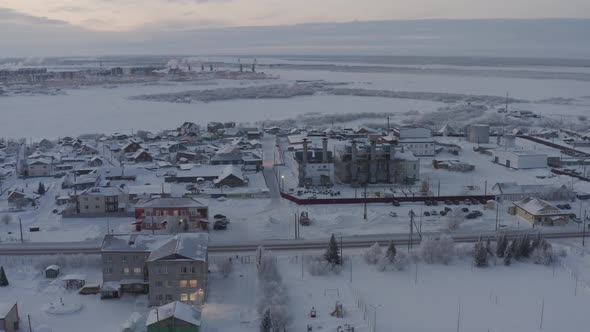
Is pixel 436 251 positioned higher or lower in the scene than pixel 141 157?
lower

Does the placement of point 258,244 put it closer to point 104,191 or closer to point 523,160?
point 104,191

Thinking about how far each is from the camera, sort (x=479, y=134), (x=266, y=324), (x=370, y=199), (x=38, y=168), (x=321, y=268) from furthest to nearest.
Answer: (x=479, y=134), (x=38, y=168), (x=370, y=199), (x=321, y=268), (x=266, y=324)

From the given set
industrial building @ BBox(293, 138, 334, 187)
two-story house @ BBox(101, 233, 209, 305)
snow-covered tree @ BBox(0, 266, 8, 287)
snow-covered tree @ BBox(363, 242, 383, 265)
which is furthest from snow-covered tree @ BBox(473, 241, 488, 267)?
snow-covered tree @ BBox(0, 266, 8, 287)

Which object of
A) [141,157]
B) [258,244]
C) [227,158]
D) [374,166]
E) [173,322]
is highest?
[374,166]

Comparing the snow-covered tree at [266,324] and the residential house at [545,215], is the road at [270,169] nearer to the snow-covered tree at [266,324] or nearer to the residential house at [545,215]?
the residential house at [545,215]

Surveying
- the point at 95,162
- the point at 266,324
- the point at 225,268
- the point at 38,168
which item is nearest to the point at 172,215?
the point at 225,268

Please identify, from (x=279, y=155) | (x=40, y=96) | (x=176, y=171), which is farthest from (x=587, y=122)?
(x=40, y=96)

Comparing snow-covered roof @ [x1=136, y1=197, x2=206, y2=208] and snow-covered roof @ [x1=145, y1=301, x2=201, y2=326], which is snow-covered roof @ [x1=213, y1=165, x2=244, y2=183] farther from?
snow-covered roof @ [x1=145, y1=301, x2=201, y2=326]

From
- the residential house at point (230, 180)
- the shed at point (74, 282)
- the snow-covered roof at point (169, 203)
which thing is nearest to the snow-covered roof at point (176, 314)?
the shed at point (74, 282)

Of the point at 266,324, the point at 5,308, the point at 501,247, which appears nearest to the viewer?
the point at 266,324
